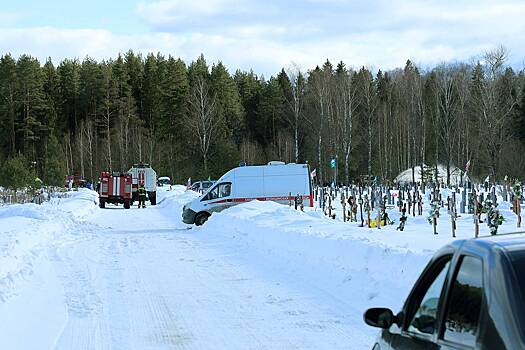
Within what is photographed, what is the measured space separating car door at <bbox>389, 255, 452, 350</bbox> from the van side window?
1010 inches

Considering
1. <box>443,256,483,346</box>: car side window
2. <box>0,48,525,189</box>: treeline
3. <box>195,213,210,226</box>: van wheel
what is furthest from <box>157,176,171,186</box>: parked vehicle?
<box>443,256,483,346</box>: car side window

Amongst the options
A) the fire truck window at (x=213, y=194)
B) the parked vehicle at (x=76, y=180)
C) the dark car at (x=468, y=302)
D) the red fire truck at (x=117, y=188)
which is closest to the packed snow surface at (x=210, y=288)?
the dark car at (x=468, y=302)

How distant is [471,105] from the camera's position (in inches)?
2436

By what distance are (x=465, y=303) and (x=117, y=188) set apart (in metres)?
45.6

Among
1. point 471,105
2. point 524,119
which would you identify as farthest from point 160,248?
point 524,119

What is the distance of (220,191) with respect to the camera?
1192 inches

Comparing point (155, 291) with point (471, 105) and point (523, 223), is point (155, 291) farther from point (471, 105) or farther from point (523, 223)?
point (471, 105)

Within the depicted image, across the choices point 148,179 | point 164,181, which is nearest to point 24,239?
point 148,179

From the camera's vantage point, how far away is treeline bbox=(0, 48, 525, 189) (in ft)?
194

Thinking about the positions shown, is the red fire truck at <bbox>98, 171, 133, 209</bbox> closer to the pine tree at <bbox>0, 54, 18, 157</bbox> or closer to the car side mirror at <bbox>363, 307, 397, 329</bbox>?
the pine tree at <bbox>0, 54, 18, 157</bbox>

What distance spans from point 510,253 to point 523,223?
885 inches

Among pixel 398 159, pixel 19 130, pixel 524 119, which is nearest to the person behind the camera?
pixel 524 119

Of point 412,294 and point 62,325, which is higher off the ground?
point 412,294

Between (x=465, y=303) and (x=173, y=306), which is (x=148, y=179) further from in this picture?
(x=465, y=303)
